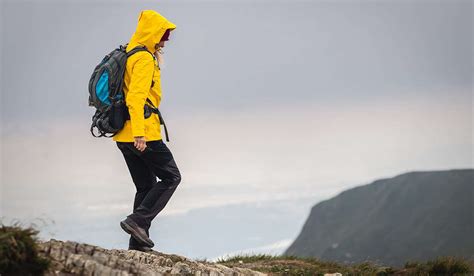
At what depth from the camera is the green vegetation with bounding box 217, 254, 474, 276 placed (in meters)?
16.5

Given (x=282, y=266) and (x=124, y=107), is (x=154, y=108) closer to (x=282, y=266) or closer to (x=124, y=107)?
(x=124, y=107)

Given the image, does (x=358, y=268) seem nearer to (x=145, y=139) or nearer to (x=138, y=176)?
(x=138, y=176)

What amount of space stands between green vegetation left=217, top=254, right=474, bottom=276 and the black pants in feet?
10.6

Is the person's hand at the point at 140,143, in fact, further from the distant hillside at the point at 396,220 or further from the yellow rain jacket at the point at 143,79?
the distant hillside at the point at 396,220

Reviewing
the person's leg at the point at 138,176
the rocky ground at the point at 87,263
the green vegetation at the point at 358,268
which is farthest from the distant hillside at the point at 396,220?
the rocky ground at the point at 87,263

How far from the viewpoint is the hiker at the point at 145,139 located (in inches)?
524

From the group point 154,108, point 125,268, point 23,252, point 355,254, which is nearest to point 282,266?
point 154,108

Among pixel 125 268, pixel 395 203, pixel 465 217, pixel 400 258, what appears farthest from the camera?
pixel 395 203

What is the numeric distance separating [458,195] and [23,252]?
14117 cm

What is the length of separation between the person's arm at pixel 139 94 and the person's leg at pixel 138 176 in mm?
822

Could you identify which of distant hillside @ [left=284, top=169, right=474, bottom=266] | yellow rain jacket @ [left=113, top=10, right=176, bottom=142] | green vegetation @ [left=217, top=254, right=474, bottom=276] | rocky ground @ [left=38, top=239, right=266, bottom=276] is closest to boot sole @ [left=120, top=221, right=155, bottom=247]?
rocky ground @ [left=38, top=239, right=266, bottom=276]

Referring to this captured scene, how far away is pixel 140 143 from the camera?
43.2 ft

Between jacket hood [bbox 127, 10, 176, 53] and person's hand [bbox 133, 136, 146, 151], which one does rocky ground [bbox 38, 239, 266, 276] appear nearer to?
person's hand [bbox 133, 136, 146, 151]

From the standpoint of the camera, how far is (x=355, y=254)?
136125 millimetres
